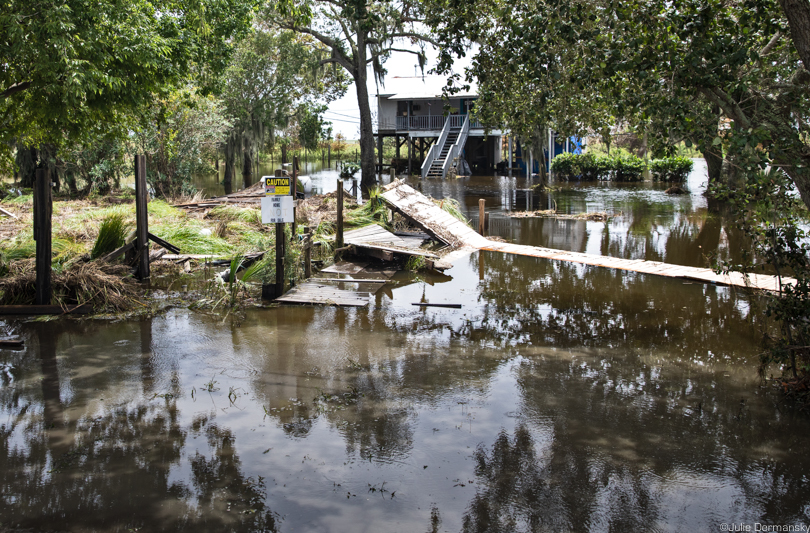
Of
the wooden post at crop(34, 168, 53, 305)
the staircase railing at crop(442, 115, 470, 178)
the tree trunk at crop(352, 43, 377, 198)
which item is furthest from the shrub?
the wooden post at crop(34, 168, 53, 305)

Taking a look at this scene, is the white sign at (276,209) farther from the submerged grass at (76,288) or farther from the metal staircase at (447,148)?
the metal staircase at (447,148)

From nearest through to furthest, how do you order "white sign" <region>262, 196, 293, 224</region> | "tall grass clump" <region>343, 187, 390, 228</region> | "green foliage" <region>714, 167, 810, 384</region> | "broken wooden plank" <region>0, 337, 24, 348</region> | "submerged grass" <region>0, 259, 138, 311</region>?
"green foliage" <region>714, 167, 810, 384</region>
"broken wooden plank" <region>0, 337, 24, 348</region>
"submerged grass" <region>0, 259, 138, 311</region>
"white sign" <region>262, 196, 293, 224</region>
"tall grass clump" <region>343, 187, 390, 228</region>

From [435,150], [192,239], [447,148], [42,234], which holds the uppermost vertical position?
[447,148]

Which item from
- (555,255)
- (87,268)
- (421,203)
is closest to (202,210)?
(421,203)

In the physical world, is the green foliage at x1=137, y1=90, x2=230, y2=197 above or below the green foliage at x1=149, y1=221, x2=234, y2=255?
above

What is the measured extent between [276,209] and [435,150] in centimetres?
3066

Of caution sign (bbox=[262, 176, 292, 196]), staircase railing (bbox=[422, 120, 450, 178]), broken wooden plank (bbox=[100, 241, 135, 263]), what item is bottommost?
broken wooden plank (bbox=[100, 241, 135, 263])

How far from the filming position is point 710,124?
6.00 metres

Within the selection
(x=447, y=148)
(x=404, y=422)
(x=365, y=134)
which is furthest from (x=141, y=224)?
(x=447, y=148)

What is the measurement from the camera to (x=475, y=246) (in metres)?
14.4

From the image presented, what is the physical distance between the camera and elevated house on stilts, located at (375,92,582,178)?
3956 centimetres

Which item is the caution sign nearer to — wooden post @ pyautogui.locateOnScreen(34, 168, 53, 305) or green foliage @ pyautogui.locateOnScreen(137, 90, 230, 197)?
wooden post @ pyautogui.locateOnScreen(34, 168, 53, 305)

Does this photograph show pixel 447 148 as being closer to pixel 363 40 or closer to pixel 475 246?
pixel 363 40

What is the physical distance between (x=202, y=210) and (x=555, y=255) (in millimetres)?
10663
